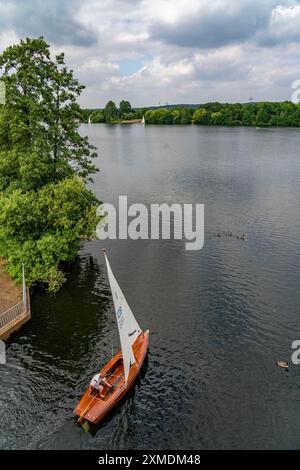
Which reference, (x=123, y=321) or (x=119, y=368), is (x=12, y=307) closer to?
(x=119, y=368)

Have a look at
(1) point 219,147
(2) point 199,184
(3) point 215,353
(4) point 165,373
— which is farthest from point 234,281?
(1) point 219,147

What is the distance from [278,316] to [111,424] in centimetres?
1831

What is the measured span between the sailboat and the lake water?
103cm

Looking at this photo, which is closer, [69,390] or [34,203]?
[69,390]

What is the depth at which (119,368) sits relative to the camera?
2708cm

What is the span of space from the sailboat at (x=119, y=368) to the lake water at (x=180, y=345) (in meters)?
1.03

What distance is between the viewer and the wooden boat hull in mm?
23062

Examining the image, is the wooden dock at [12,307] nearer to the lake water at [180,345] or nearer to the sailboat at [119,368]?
the lake water at [180,345]

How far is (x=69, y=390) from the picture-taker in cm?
2578

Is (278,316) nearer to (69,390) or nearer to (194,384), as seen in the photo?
(194,384)

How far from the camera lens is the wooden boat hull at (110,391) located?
23.1m

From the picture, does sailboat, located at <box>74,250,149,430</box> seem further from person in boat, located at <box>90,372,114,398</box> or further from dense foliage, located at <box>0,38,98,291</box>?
dense foliage, located at <box>0,38,98,291</box>
